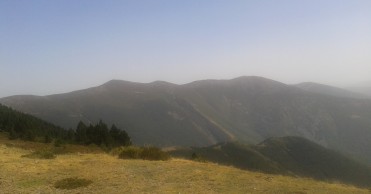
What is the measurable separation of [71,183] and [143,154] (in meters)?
11.7

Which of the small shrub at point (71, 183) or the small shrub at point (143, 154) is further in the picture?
the small shrub at point (143, 154)

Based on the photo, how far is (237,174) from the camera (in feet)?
80.5

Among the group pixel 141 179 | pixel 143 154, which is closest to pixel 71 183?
pixel 141 179

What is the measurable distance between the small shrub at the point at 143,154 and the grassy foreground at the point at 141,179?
3452 mm

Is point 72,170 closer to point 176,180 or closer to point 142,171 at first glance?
point 142,171

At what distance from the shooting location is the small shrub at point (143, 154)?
31.8 metres

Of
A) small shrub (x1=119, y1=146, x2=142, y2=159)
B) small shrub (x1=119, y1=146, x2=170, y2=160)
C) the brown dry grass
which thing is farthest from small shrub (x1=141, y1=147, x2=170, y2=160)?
the brown dry grass

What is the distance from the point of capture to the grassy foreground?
19938 mm

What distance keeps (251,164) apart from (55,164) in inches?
6715

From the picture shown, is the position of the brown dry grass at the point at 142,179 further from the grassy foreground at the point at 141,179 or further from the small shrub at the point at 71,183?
the small shrub at the point at 71,183

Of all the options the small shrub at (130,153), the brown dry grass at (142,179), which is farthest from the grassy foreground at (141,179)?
the small shrub at (130,153)

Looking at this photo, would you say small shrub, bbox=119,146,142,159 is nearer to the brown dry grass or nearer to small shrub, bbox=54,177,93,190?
the brown dry grass

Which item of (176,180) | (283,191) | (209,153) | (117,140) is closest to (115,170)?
(176,180)

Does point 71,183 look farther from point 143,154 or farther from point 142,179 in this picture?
point 143,154
